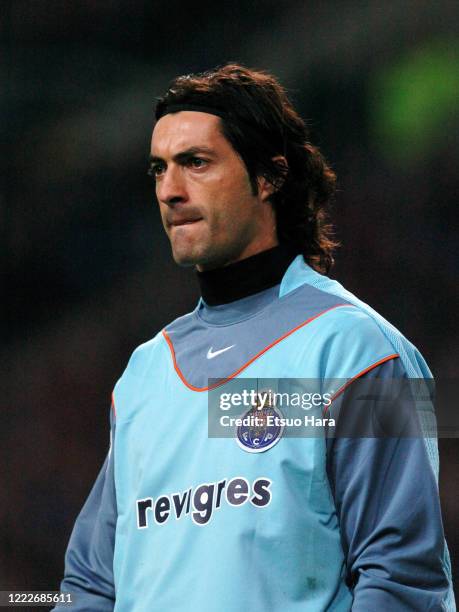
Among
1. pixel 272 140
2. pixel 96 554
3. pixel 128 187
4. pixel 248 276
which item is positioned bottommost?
pixel 96 554

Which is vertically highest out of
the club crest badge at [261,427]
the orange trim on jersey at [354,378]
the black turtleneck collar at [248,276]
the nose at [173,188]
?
the nose at [173,188]

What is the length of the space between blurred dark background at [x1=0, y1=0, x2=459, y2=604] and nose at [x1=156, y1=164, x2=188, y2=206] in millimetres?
1554

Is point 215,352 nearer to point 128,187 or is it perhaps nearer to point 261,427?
point 261,427

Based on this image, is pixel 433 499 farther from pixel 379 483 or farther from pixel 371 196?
pixel 371 196

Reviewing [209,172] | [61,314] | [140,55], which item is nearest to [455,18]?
[140,55]

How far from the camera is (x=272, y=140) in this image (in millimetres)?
1815

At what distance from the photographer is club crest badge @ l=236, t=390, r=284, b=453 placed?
149 cm

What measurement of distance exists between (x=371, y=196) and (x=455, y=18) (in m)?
0.71

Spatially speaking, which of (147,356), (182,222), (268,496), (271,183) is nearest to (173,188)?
(182,222)

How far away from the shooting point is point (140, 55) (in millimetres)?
3734

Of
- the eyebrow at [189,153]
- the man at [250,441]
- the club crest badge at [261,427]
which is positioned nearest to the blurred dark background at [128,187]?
the man at [250,441]

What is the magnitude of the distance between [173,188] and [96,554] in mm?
632

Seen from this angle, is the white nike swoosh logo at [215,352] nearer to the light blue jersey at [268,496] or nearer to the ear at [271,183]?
the light blue jersey at [268,496]

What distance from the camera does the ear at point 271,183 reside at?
5.87 ft
